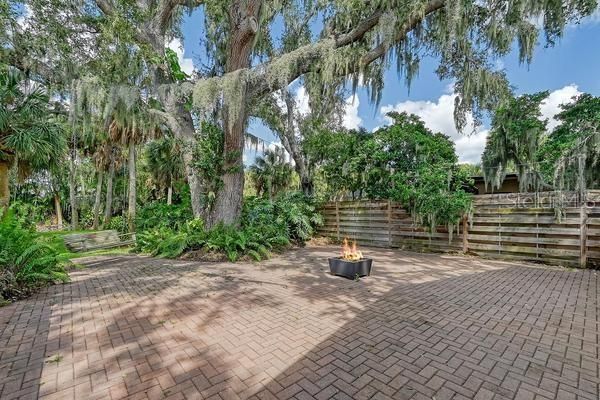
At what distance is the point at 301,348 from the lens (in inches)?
95.6

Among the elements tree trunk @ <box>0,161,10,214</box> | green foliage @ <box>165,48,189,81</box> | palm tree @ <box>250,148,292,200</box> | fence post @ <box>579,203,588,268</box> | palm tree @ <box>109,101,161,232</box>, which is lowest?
fence post @ <box>579,203,588,268</box>

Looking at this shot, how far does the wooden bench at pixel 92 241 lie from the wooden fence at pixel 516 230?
8.99m

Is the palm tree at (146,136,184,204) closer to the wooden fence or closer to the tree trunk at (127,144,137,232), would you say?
the tree trunk at (127,144,137,232)

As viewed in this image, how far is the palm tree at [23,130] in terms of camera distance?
253 inches

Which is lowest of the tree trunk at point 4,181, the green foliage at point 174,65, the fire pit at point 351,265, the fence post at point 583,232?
the fire pit at point 351,265

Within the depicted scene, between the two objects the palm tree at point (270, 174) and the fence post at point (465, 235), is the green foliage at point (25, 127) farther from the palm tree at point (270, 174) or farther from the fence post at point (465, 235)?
the fence post at point (465, 235)

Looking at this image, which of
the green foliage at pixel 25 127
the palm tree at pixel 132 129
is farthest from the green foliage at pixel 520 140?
the green foliage at pixel 25 127

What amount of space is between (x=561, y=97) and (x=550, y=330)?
13436 mm

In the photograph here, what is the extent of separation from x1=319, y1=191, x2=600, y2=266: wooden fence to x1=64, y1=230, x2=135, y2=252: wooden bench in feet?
29.5

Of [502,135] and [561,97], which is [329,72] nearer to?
[502,135]

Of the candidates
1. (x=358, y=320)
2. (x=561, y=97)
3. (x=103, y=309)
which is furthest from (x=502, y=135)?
(x=103, y=309)

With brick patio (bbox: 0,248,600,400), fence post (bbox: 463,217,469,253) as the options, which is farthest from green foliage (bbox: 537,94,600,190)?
brick patio (bbox: 0,248,600,400)

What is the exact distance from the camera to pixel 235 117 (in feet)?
22.9

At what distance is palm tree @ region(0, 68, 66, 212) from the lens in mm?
6436
